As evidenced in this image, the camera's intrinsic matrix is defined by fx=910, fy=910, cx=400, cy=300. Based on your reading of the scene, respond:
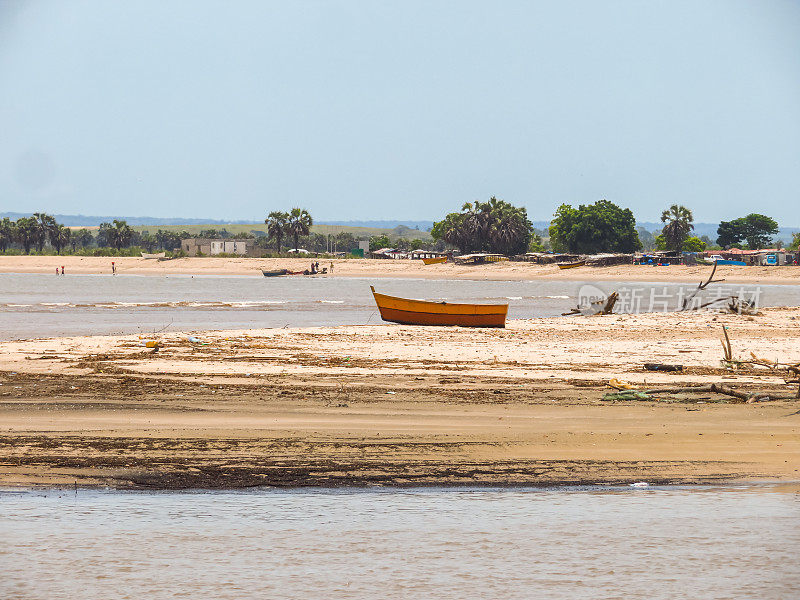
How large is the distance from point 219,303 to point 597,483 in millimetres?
42793

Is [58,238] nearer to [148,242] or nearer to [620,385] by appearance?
[148,242]

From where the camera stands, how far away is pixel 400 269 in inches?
4648

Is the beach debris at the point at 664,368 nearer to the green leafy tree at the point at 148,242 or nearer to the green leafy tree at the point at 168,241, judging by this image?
the green leafy tree at the point at 148,242

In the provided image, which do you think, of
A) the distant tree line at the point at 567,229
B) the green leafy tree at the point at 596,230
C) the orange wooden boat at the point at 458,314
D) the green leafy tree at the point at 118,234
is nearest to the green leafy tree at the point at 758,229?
the distant tree line at the point at 567,229

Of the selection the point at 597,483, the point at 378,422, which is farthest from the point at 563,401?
the point at 597,483

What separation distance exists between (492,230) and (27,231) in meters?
77.1

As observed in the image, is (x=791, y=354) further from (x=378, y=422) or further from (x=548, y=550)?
(x=548, y=550)

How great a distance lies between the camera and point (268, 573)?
786 cm

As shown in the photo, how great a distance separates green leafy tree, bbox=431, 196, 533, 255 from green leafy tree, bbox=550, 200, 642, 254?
225 inches

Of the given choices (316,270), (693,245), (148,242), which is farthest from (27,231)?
(693,245)

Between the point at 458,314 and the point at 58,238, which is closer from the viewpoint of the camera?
the point at 458,314

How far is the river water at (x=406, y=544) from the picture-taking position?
24.9 feet

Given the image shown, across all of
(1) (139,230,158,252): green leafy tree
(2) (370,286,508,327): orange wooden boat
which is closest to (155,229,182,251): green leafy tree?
(1) (139,230,158,252): green leafy tree

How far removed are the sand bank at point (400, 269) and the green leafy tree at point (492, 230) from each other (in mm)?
10065
